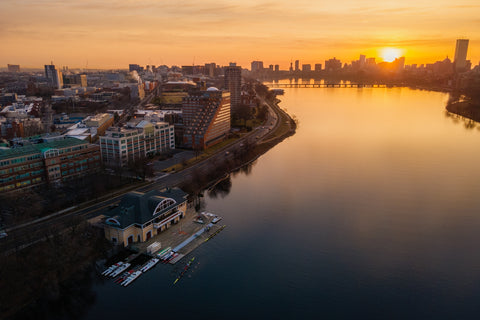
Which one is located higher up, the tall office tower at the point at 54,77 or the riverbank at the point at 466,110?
the tall office tower at the point at 54,77

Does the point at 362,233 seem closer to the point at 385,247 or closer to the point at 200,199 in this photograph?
the point at 385,247

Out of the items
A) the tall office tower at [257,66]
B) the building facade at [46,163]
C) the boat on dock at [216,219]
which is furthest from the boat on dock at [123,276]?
the tall office tower at [257,66]

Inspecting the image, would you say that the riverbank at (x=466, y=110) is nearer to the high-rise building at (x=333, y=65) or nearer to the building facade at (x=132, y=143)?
the building facade at (x=132, y=143)

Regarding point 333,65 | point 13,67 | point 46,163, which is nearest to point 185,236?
point 46,163

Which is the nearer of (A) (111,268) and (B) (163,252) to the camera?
(A) (111,268)

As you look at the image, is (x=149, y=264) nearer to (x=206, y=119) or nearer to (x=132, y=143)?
(x=132, y=143)

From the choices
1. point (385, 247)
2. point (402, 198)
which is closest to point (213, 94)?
point (402, 198)

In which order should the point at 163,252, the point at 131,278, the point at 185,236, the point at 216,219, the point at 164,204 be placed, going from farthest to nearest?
the point at 216,219 → the point at 164,204 → the point at 185,236 → the point at 163,252 → the point at 131,278

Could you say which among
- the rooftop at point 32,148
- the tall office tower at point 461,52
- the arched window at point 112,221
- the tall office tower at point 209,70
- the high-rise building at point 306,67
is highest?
the tall office tower at point 461,52
